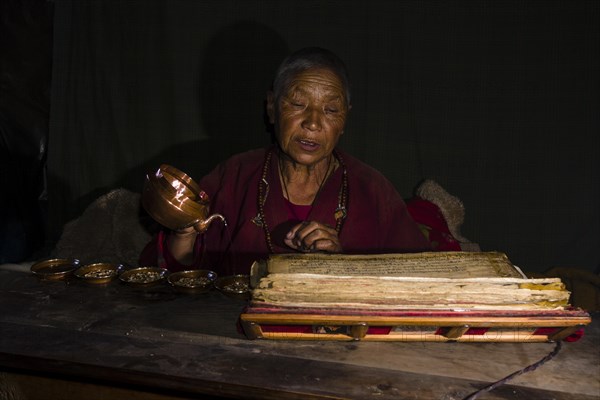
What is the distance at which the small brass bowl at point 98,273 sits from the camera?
1.76 m

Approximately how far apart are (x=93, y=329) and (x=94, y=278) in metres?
0.34

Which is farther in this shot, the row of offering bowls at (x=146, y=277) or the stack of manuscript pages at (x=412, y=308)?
the row of offering bowls at (x=146, y=277)

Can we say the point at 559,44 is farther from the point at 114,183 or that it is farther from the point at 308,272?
the point at 114,183

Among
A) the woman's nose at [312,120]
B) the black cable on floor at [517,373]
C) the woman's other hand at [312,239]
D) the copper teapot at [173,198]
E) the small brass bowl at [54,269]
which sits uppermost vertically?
the woman's nose at [312,120]

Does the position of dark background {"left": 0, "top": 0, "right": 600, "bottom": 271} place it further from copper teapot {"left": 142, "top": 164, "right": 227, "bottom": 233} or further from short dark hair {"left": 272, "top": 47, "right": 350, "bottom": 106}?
Result: copper teapot {"left": 142, "top": 164, "right": 227, "bottom": 233}

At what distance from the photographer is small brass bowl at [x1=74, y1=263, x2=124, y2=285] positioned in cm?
176

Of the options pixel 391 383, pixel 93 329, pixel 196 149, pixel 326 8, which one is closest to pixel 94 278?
pixel 93 329

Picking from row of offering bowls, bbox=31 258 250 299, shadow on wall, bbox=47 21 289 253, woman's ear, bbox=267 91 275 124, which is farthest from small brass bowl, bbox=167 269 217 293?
→ shadow on wall, bbox=47 21 289 253

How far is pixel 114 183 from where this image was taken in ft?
11.8

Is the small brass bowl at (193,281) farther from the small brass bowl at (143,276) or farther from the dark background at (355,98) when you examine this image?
the dark background at (355,98)

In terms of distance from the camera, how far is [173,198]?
1.65m

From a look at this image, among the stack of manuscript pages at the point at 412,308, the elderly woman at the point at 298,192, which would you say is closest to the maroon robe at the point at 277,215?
the elderly woman at the point at 298,192

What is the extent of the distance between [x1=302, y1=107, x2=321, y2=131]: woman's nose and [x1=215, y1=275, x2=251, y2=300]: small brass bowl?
73 cm

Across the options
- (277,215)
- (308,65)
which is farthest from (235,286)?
(308,65)
